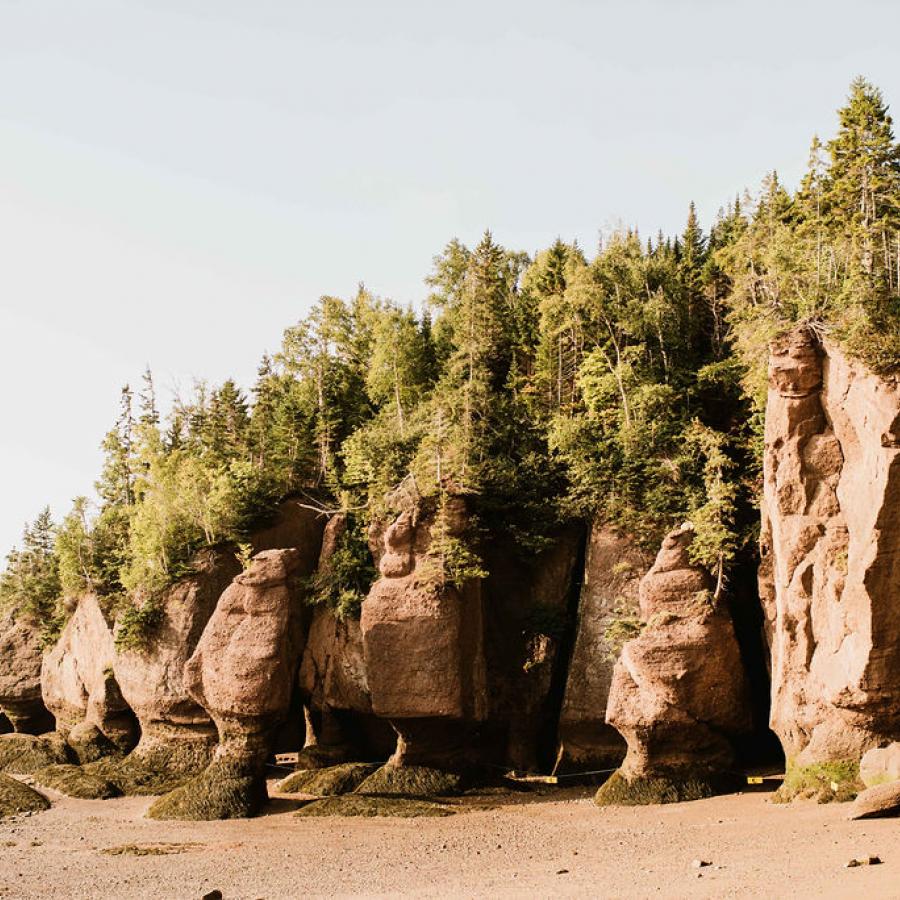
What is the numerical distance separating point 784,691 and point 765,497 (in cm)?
625

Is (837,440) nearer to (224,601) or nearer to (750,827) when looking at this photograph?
(750,827)

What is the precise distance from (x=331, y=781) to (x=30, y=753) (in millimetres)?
17776

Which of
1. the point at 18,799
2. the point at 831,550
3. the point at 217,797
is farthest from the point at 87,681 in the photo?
the point at 831,550

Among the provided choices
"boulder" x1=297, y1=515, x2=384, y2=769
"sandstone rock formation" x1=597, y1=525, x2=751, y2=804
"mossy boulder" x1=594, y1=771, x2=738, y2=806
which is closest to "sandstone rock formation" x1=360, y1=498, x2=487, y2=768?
"boulder" x1=297, y1=515, x2=384, y2=769

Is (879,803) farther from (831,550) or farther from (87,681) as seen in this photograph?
(87,681)

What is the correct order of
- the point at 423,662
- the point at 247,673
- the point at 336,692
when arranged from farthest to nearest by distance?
the point at 336,692, the point at 247,673, the point at 423,662

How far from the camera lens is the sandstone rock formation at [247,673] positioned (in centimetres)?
3897

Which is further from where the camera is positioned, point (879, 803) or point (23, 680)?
point (23, 680)

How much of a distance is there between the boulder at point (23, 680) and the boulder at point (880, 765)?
153ft

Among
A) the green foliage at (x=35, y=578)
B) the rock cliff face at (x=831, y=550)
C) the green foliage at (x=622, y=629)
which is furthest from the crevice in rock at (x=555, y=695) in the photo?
the green foliage at (x=35, y=578)

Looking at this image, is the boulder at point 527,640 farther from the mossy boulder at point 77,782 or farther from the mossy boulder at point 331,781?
the mossy boulder at point 77,782

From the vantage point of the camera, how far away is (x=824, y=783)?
2927 centimetres

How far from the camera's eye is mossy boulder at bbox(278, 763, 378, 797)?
130 ft

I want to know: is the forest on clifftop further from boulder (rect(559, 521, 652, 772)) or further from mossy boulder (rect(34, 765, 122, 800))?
mossy boulder (rect(34, 765, 122, 800))
